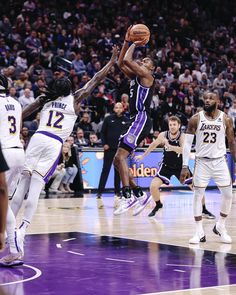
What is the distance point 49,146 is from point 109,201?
8.04 metres

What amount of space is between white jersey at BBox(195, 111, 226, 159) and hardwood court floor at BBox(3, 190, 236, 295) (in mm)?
1174

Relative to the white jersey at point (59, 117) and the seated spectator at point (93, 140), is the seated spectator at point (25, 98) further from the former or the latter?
the white jersey at point (59, 117)

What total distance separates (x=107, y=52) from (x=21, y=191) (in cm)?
1570

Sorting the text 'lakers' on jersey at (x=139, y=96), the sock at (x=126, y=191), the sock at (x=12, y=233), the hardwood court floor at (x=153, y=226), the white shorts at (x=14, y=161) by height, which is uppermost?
the text 'lakers' on jersey at (x=139, y=96)

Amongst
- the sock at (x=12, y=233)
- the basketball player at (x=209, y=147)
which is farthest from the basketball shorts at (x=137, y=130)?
the sock at (x=12, y=233)

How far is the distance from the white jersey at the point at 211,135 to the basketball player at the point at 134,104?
155cm

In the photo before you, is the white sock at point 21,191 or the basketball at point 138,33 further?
the basketball at point 138,33

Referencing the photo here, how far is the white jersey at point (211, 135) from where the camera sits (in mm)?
8844

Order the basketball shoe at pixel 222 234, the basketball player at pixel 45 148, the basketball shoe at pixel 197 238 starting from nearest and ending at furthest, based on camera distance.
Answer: the basketball player at pixel 45 148
the basketball shoe at pixel 197 238
the basketball shoe at pixel 222 234

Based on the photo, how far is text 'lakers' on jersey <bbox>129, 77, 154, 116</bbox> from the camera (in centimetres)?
1020

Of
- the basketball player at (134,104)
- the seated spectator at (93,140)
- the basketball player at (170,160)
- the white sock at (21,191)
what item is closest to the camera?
the white sock at (21,191)

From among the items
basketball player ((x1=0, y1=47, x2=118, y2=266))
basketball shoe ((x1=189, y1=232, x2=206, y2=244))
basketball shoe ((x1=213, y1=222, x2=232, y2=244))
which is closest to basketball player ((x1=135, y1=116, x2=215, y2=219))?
basketball shoe ((x1=213, y1=222, x2=232, y2=244))

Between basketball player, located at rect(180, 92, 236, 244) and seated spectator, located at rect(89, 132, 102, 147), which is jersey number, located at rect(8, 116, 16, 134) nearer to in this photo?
basketball player, located at rect(180, 92, 236, 244)

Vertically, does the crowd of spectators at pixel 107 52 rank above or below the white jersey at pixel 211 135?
above
